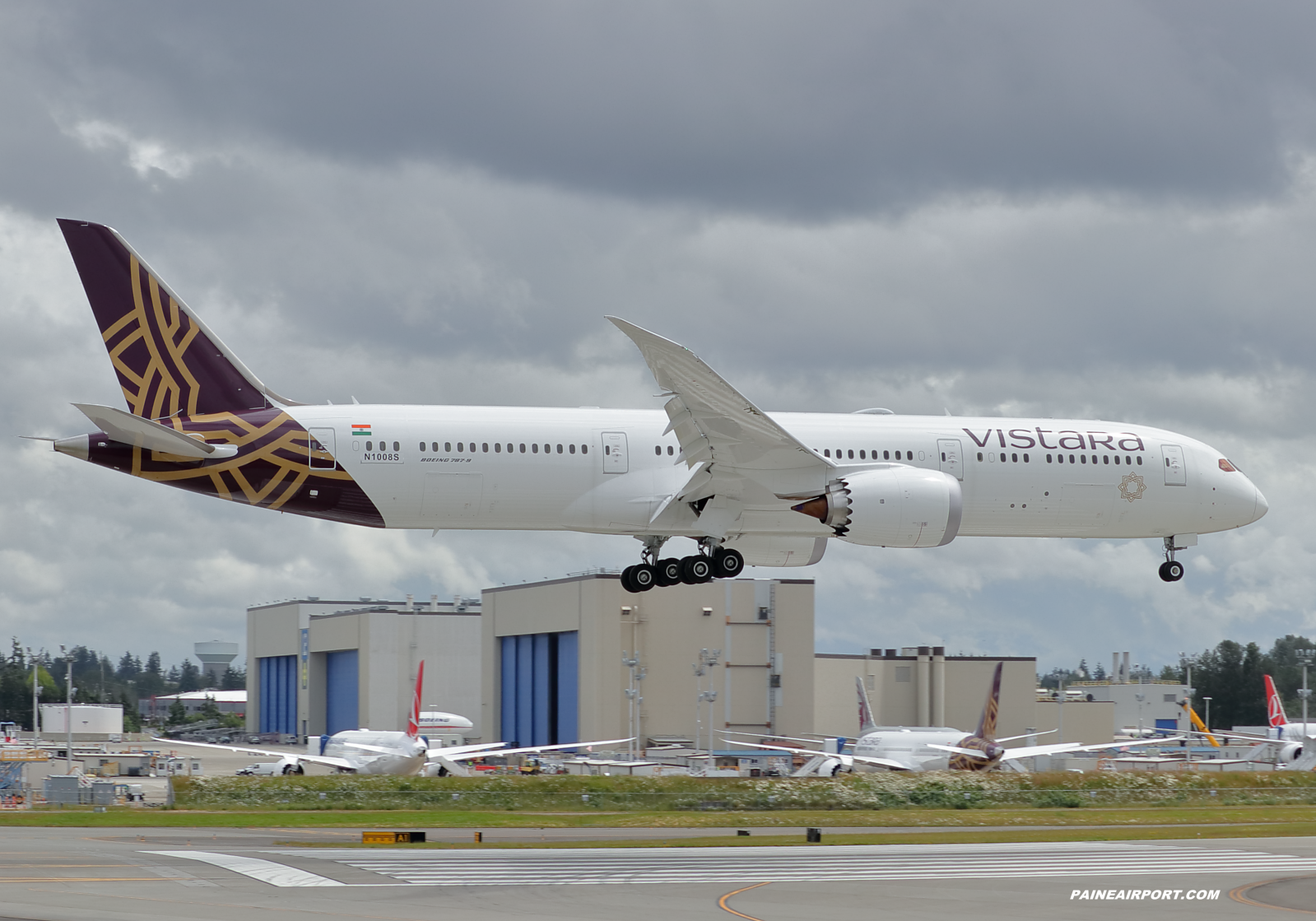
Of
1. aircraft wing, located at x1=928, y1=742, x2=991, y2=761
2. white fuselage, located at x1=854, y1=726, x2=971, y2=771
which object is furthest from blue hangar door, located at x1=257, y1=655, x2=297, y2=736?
aircraft wing, located at x1=928, y1=742, x2=991, y2=761

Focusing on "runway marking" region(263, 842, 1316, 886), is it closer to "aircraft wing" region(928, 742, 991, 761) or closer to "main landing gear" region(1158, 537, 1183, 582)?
"main landing gear" region(1158, 537, 1183, 582)

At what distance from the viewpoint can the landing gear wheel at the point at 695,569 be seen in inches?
1235

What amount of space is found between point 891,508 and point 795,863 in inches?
287

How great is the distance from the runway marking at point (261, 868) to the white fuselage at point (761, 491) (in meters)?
7.06

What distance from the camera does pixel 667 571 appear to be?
32.0m

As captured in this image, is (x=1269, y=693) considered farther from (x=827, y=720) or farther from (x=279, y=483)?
(x=279, y=483)

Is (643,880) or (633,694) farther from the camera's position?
(633,694)

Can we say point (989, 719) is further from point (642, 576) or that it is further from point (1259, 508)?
point (642, 576)

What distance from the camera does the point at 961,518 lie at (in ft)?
105

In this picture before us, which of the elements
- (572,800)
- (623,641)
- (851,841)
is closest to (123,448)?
(851,841)

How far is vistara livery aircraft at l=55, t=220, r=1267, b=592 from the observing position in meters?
28.8

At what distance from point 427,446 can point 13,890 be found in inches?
461

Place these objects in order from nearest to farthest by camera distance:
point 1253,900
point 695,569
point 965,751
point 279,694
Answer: point 1253,900 < point 695,569 < point 965,751 < point 279,694

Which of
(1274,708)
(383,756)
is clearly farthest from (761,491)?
(1274,708)
